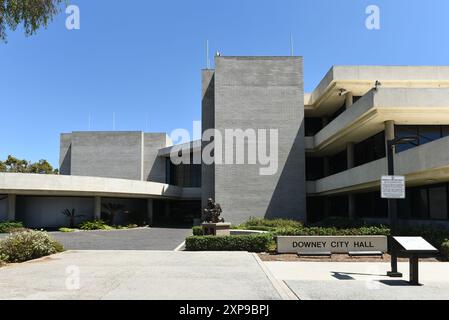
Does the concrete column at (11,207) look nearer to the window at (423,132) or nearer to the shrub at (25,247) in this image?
the shrub at (25,247)

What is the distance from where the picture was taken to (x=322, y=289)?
903 centimetres

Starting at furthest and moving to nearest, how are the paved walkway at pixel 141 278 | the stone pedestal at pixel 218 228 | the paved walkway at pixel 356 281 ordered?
the stone pedestal at pixel 218 228, the paved walkway at pixel 356 281, the paved walkway at pixel 141 278

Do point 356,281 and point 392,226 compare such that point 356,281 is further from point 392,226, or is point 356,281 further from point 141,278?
point 141,278

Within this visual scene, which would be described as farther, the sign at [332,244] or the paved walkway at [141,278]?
Answer: the sign at [332,244]

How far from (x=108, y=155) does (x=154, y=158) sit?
17.4 feet

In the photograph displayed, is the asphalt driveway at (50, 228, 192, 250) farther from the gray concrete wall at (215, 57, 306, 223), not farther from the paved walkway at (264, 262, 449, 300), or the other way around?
the paved walkway at (264, 262, 449, 300)

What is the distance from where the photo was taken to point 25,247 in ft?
47.0

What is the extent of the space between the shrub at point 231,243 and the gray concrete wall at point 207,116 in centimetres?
1647

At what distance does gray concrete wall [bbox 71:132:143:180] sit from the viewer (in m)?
47.3

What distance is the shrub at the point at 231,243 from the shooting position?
54.7ft

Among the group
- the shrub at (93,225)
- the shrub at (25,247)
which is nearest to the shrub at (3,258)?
the shrub at (25,247)

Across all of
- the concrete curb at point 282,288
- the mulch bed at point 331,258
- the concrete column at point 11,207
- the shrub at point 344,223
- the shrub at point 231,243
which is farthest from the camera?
the concrete column at point 11,207

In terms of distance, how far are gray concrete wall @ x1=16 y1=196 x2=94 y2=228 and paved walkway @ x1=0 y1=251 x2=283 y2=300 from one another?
23.4 metres

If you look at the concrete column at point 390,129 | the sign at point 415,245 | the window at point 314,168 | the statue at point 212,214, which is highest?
the concrete column at point 390,129
